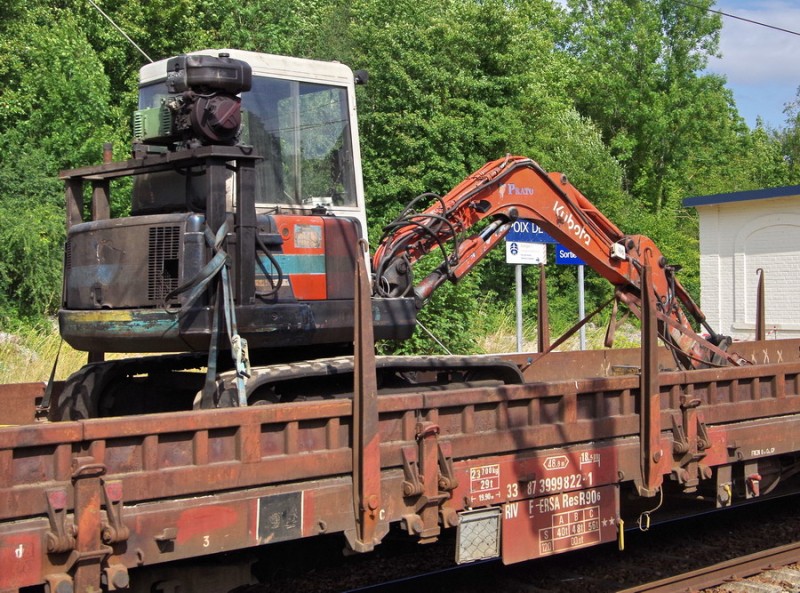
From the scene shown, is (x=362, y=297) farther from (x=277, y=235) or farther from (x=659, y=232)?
(x=659, y=232)

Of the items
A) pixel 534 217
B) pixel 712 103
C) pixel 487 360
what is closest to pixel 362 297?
pixel 487 360

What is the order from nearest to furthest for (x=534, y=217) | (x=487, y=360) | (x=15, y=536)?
(x=15, y=536)
(x=487, y=360)
(x=534, y=217)

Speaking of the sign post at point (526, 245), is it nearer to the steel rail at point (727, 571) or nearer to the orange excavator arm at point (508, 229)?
the orange excavator arm at point (508, 229)

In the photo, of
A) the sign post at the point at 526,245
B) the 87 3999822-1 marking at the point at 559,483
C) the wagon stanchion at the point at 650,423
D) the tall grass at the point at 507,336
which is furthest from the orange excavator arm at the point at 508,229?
the tall grass at the point at 507,336

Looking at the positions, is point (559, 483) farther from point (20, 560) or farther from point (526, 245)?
point (526, 245)

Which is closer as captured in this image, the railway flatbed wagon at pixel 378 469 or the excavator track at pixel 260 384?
the railway flatbed wagon at pixel 378 469

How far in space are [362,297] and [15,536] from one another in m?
1.86

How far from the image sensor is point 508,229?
7.97 m

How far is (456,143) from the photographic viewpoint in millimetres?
24109

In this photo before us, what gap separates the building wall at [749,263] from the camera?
2219cm

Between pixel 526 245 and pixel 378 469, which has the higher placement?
pixel 526 245

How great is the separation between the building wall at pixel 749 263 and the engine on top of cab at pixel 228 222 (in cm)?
1791

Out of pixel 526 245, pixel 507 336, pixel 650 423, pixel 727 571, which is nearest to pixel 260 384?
pixel 650 423

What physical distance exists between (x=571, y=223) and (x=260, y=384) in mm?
3715
